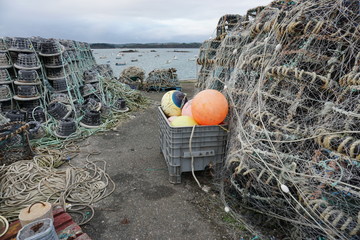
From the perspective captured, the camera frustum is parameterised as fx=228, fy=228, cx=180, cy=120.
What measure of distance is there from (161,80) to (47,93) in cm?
580

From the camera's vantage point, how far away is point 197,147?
328 centimetres

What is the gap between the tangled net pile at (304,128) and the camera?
1884 millimetres

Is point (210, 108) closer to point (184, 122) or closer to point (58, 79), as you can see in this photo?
point (184, 122)

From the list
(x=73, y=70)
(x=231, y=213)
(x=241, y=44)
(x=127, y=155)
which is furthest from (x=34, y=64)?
(x=231, y=213)

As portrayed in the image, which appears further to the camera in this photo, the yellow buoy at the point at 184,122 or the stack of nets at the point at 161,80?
A: the stack of nets at the point at 161,80

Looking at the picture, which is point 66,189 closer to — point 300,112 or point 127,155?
point 127,155

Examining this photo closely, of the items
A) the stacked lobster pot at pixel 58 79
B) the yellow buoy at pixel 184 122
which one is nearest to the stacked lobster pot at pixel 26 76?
the stacked lobster pot at pixel 58 79

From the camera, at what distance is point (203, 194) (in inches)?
129

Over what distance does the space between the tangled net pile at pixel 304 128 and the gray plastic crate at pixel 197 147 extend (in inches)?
10.5

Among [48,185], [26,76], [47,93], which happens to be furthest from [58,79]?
[48,185]

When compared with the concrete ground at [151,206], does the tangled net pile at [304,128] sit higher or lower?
→ higher

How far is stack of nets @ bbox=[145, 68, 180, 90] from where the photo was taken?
11523 mm

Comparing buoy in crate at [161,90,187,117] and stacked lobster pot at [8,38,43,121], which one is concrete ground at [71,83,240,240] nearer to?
buoy in crate at [161,90,187,117]

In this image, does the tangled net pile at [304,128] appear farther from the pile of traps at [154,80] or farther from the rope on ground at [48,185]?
→ the pile of traps at [154,80]
